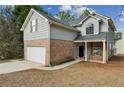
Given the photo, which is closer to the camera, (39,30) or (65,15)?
(39,30)

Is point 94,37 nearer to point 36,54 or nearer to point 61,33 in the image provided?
point 61,33

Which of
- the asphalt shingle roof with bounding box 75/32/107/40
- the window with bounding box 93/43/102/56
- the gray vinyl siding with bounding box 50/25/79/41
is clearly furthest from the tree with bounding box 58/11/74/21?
the window with bounding box 93/43/102/56

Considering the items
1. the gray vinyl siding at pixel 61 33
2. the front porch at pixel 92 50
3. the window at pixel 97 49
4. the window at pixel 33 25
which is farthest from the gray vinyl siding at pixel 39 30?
the window at pixel 97 49

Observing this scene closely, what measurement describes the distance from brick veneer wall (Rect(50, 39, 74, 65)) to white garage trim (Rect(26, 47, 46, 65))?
2.96 feet

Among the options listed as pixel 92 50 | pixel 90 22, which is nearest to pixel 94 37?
pixel 92 50

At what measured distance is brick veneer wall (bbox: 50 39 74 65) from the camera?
1317 cm

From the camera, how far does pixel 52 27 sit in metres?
13.1

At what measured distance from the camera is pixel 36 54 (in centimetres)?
1514

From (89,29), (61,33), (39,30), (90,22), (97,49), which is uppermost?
(90,22)

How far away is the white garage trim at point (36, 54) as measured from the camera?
13758 mm

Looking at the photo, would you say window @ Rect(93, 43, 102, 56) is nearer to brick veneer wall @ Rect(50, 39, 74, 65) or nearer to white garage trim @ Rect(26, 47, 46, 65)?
brick veneer wall @ Rect(50, 39, 74, 65)

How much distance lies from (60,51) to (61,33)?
1758 mm

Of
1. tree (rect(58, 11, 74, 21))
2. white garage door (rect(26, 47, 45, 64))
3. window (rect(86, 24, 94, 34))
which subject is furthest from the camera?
tree (rect(58, 11, 74, 21))
